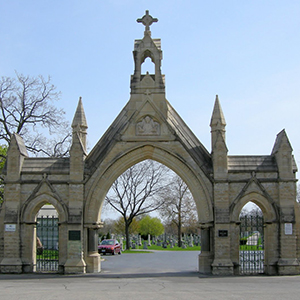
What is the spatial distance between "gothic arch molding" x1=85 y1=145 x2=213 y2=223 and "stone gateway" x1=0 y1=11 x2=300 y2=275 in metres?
0.04

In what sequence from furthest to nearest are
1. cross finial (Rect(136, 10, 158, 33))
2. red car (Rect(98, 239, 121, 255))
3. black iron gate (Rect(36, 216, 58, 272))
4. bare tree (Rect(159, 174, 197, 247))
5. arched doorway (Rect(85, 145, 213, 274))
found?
1. bare tree (Rect(159, 174, 197, 247))
2. red car (Rect(98, 239, 121, 255))
3. cross finial (Rect(136, 10, 158, 33))
4. black iron gate (Rect(36, 216, 58, 272))
5. arched doorway (Rect(85, 145, 213, 274))

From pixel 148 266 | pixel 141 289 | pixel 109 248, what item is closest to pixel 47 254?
pixel 148 266

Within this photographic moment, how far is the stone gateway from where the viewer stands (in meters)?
18.6

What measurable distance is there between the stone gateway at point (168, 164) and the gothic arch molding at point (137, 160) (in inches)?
1.6

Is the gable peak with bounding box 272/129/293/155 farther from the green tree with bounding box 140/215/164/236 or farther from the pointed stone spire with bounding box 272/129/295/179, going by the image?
the green tree with bounding box 140/215/164/236

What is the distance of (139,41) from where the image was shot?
21.0 m

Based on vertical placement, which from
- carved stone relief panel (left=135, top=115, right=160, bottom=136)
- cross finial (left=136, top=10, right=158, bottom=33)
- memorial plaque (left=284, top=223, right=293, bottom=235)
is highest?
cross finial (left=136, top=10, right=158, bottom=33)

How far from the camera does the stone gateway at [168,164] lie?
61.2ft

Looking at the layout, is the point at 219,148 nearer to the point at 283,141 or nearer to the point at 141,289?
the point at 283,141

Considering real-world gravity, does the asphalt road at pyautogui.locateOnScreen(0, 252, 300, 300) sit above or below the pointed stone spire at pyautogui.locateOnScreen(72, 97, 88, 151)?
below

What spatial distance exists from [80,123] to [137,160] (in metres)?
2.83

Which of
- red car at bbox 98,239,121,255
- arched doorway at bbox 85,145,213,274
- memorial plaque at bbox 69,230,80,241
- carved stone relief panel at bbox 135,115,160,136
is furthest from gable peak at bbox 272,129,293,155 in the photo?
red car at bbox 98,239,121,255

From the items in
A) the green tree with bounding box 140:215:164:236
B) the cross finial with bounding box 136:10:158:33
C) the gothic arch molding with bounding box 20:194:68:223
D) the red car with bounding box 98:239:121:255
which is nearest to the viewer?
the gothic arch molding with bounding box 20:194:68:223

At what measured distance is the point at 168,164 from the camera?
19.5m
